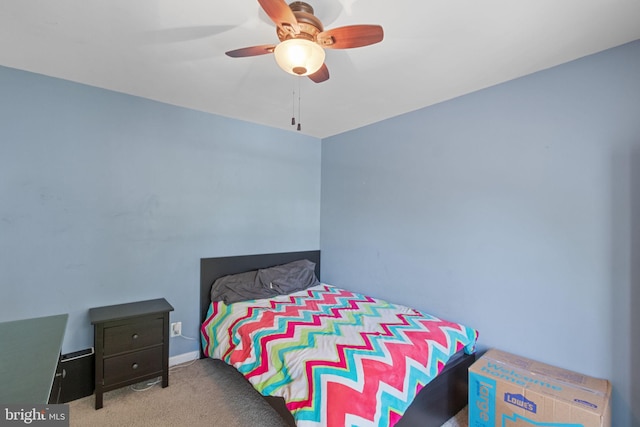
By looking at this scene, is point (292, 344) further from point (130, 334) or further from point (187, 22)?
point (187, 22)

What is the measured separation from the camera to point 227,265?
120 inches

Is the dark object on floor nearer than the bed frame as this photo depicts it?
No

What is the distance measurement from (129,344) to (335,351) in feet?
5.28

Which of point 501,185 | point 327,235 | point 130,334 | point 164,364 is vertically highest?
point 501,185

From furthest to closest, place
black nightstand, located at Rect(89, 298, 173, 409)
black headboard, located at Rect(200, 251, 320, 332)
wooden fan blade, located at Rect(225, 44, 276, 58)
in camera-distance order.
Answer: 1. black headboard, located at Rect(200, 251, 320, 332)
2. black nightstand, located at Rect(89, 298, 173, 409)
3. wooden fan blade, located at Rect(225, 44, 276, 58)

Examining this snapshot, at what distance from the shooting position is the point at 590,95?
1887 mm

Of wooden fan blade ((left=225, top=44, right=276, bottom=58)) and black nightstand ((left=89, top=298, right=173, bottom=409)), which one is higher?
wooden fan blade ((left=225, top=44, right=276, bottom=58))

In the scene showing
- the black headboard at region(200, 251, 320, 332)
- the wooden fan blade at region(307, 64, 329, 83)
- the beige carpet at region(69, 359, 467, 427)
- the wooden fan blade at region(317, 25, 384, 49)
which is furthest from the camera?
the black headboard at region(200, 251, 320, 332)

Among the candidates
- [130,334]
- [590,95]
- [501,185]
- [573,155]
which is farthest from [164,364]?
Result: [590,95]

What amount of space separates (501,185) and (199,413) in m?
2.75

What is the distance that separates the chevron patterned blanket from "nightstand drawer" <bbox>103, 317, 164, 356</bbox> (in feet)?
1.48

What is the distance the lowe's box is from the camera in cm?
160
